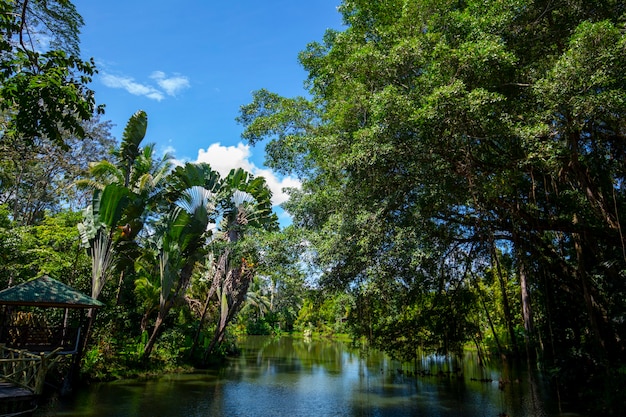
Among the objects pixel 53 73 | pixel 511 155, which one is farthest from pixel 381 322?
pixel 53 73

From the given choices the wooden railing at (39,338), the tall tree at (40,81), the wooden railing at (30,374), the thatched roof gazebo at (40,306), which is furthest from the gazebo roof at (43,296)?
the tall tree at (40,81)

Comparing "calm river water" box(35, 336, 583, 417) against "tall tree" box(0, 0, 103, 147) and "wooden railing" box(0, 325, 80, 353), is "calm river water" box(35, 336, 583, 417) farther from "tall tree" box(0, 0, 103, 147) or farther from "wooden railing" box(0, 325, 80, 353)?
"tall tree" box(0, 0, 103, 147)

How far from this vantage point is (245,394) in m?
12.9

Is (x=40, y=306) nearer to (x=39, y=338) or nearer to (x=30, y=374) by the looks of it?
(x=39, y=338)

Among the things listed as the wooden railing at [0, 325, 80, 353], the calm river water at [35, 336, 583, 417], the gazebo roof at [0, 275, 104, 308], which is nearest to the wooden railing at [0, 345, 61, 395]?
→ the calm river water at [35, 336, 583, 417]

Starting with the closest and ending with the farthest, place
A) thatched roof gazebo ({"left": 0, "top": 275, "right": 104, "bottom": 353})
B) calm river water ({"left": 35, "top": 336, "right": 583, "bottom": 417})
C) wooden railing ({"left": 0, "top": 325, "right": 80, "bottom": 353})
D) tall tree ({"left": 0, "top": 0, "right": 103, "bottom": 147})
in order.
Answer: tall tree ({"left": 0, "top": 0, "right": 103, "bottom": 147}) < calm river water ({"left": 35, "top": 336, "right": 583, "bottom": 417}) < thatched roof gazebo ({"left": 0, "top": 275, "right": 104, "bottom": 353}) < wooden railing ({"left": 0, "top": 325, "right": 80, "bottom": 353})

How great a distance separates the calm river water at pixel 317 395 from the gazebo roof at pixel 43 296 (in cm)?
255

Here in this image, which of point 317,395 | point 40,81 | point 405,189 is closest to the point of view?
point 40,81

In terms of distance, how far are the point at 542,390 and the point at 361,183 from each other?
10.7 meters

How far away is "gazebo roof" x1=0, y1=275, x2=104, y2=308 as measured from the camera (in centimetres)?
1058

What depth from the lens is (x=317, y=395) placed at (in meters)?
12.9

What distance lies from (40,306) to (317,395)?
28.0 feet

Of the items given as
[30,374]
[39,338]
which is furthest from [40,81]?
[39,338]

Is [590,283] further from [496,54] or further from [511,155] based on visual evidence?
[496,54]
